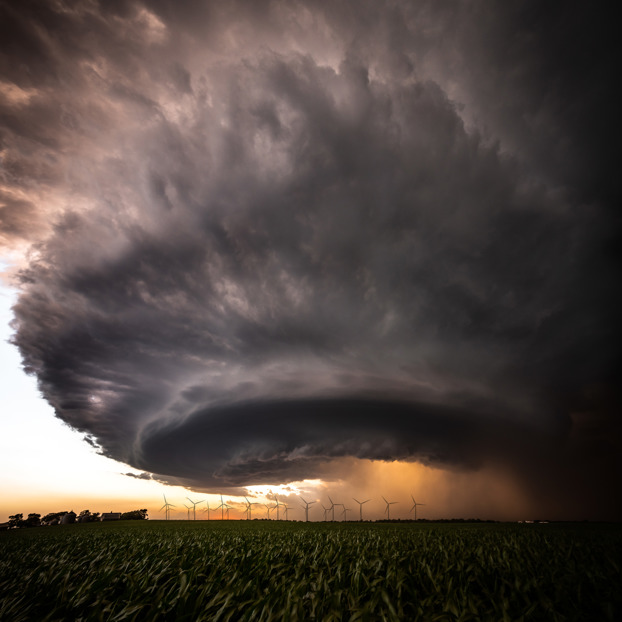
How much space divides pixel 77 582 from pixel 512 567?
Result: 10.8 m

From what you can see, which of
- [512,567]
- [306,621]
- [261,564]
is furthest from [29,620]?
[512,567]

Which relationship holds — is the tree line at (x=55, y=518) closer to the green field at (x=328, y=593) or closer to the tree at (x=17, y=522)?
the tree at (x=17, y=522)

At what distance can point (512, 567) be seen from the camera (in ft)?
28.6

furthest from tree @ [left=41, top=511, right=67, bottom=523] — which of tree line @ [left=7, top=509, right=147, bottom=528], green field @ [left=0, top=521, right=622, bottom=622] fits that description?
green field @ [left=0, top=521, right=622, bottom=622]

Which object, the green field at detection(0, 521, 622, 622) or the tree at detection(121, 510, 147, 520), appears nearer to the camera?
the green field at detection(0, 521, 622, 622)

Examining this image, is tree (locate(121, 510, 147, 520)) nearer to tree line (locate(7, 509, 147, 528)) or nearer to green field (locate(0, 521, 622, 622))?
tree line (locate(7, 509, 147, 528))

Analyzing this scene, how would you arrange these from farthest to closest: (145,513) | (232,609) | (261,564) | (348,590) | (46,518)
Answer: (145,513) → (46,518) → (261,564) → (348,590) → (232,609)

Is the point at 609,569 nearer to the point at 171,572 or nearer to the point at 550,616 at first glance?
the point at 550,616

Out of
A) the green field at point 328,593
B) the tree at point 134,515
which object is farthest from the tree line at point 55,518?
the green field at point 328,593

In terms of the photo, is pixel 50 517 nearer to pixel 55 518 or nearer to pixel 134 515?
pixel 55 518

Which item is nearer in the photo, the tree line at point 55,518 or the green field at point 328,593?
the green field at point 328,593

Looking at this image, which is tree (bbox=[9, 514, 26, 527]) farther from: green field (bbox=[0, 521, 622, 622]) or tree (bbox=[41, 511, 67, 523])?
green field (bbox=[0, 521, 622, 622])

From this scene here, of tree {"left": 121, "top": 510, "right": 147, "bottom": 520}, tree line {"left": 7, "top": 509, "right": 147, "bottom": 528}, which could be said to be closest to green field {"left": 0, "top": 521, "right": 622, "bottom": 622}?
tree line {"left": 7, "top": 509, "right": 147, "bottom": 528}

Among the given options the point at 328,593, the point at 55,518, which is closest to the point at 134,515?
the point at 55,518
